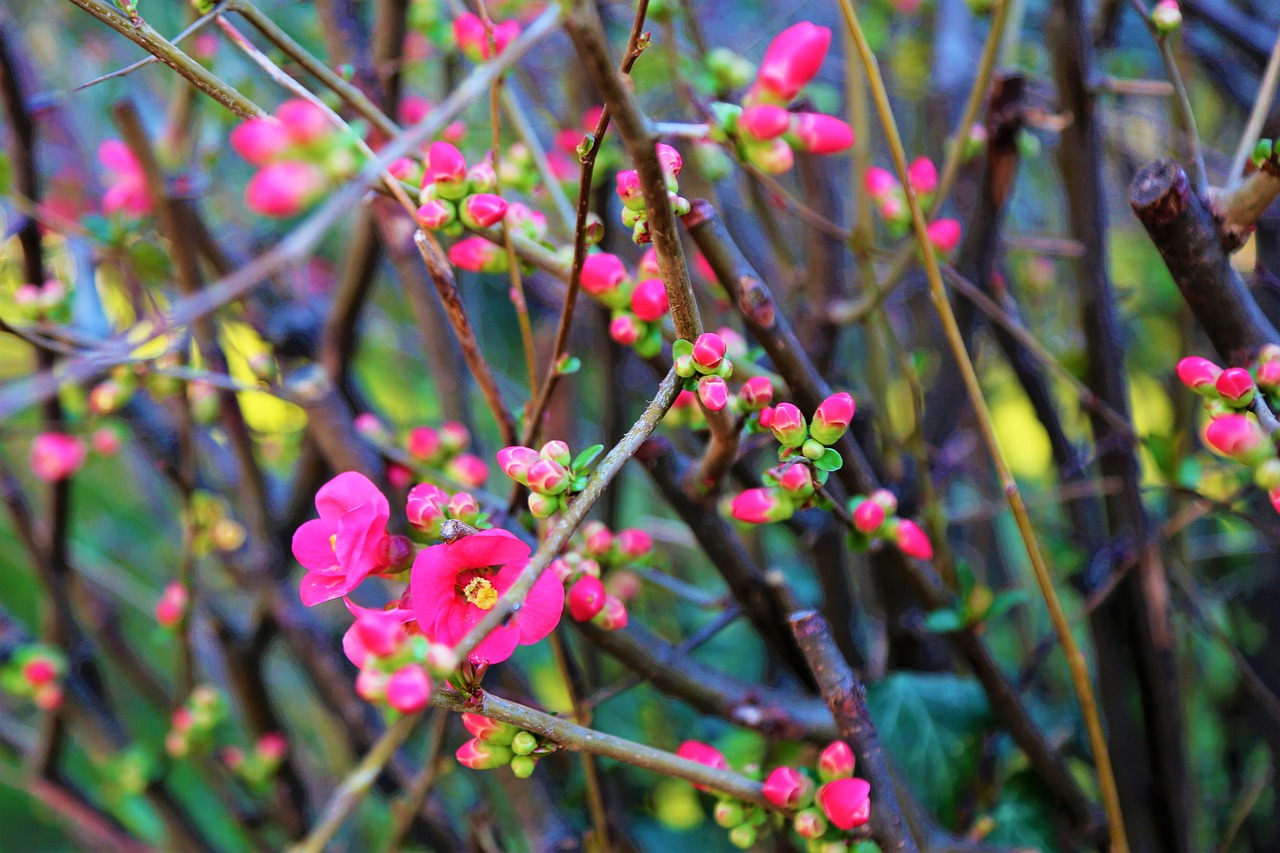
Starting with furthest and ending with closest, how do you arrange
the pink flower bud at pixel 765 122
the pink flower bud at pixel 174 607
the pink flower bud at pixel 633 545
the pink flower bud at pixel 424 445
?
the pink flower bud at pixel 174 607
the pink flower bud at pixel 424 445
the pink flower bud at pixel 633 545
the pink flower bud at pixel 765 122

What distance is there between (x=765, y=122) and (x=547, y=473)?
0.17 meters

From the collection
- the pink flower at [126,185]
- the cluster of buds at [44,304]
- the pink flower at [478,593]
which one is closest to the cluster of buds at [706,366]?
the pink flower at [478,593]

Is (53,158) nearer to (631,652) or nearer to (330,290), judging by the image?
(330,290)

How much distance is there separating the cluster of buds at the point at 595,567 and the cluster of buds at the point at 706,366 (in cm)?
12

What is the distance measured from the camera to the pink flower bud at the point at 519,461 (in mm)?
418

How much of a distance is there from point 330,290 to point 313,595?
4.56 feet

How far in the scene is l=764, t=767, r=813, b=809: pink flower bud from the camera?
479 millimetres

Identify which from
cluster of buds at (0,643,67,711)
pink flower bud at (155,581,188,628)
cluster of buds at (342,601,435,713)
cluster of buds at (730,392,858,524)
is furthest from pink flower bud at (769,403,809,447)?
cluster of buds at (0,643,67,711)

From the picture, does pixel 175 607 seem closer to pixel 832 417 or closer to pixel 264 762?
pixel 264 762

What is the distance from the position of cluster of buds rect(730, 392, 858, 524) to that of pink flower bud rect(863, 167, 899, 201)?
1.03ft

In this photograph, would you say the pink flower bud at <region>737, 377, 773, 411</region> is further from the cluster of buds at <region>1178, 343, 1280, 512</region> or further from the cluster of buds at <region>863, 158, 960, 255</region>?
the cluster of buds at <region>863, 158, 960, 255</region>

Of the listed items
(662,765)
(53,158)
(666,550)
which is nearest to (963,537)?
(666,550)

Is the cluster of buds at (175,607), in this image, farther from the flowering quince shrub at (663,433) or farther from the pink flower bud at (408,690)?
the pink flower bud at (408,690)

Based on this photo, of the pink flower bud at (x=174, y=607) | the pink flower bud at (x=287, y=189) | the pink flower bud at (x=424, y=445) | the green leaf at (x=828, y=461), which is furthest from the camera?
the pink flower bud at (x=174, y=607)
